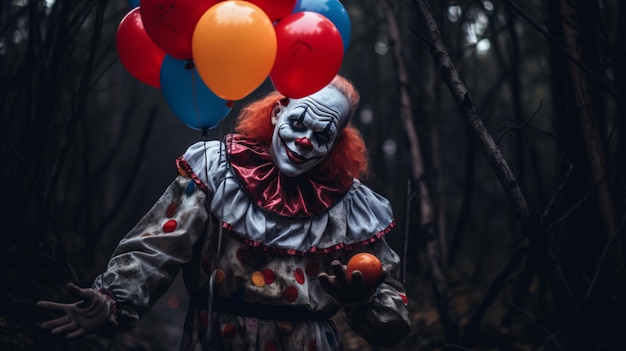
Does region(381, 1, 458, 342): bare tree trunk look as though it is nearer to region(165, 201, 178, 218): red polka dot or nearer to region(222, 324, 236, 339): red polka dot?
region(222, 324, 236, 339): red polka dot

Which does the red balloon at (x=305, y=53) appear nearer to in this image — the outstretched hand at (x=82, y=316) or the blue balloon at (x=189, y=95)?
the blue balloon at (x=189, y=95)

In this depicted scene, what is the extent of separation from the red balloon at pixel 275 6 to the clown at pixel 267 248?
13.6 inches

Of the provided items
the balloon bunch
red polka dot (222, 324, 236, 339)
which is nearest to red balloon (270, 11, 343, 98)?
the balloon bunch

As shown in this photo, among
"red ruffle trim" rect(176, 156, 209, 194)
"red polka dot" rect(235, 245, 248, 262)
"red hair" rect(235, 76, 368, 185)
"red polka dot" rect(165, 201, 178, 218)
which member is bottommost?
"red polka dot" rect(235, 245, 248, 262)

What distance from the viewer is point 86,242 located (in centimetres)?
463

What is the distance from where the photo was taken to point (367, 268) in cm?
196

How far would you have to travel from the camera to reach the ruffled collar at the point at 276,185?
2.15 meters

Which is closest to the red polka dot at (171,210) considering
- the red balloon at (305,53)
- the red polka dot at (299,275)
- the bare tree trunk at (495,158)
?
the red polka dot at (299,275)

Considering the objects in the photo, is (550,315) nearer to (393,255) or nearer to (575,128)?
(575,128)

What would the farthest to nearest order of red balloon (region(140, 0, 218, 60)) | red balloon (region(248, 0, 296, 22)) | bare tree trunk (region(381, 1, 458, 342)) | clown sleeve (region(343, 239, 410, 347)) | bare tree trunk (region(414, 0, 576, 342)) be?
bare tree trunk (region(381, 1, 458, 342)), bare tree trunk (region(414, 0, 576, 342)), clown sleeve (region(343, 239, 410, 347)), red balloon (region(248, 0, 296, 22)), red balloon (region(140, 0, 218, 60))

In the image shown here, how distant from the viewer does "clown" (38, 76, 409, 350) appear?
2.02 meters

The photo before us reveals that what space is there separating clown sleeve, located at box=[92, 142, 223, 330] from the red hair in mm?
220

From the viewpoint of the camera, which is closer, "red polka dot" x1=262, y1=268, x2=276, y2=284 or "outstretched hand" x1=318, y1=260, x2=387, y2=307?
"outstretched hand" x1=318, y1=260, x2=387, y2=307

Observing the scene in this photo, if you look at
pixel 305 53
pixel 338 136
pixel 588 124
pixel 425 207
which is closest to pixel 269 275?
pixel 338 136
